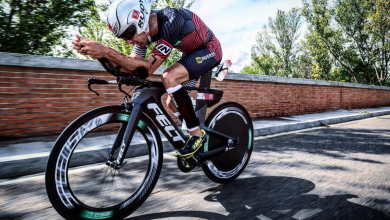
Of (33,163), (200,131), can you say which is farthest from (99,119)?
(33,163)

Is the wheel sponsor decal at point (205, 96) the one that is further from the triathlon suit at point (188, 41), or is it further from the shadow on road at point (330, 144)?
the shadow on road at point (330, 144)

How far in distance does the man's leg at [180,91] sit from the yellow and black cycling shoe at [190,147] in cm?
5

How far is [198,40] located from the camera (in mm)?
2637

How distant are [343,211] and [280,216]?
612 millimetres

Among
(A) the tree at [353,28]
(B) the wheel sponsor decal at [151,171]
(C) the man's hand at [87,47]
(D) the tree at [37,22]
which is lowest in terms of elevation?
(B) the wheel sponsor decal at [151,171]

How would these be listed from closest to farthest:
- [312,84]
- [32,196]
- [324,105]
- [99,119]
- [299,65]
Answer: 1. [99,119]
2. [32,196]
3. [312,84]
4. [324,105]
5. [299,65]

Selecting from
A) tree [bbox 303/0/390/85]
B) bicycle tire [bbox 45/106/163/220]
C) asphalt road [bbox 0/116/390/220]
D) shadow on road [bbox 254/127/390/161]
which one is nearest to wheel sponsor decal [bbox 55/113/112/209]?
bicycle tire [bbox 45/106/163/220]

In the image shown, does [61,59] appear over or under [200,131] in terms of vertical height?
over

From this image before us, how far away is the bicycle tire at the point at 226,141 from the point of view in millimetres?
3004

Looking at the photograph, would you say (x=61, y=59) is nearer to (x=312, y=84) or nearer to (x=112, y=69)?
(x=112, y=69)

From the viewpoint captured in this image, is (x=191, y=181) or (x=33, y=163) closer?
(x=191, y=181)

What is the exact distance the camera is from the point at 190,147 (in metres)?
2.60

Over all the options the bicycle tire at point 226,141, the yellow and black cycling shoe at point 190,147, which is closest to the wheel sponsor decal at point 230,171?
the bicycle tire at point 226,141

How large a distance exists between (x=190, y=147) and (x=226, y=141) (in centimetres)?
66
